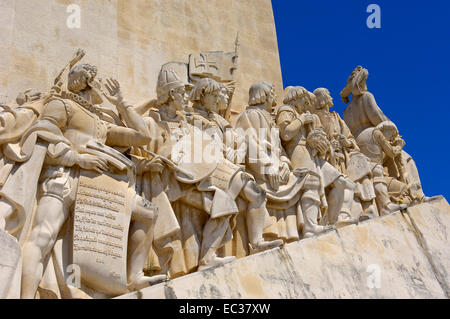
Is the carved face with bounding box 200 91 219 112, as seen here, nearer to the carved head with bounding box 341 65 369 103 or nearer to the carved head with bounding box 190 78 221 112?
the carved head with bounding box 190 78 221 112

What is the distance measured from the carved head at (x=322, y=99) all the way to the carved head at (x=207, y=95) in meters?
2.03

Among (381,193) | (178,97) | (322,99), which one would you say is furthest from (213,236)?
(322,99)

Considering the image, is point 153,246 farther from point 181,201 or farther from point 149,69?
point 149,69

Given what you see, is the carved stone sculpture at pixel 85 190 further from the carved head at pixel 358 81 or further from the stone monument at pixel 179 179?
the carved head at pixel 358 81

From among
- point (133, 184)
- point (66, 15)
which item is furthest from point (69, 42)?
point (133, 184)

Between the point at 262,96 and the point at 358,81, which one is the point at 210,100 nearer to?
the point at 262,96

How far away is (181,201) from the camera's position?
22.1 ft

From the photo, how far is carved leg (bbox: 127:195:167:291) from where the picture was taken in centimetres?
588

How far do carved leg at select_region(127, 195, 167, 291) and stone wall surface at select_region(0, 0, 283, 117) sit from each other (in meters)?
2.30

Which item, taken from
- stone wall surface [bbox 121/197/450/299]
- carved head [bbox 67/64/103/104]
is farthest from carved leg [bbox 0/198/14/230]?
carved head [bbox 67/64/103/104]

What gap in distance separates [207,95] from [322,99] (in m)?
2.22

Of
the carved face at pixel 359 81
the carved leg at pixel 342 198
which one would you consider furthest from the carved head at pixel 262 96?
the carved face at pixel 359 81

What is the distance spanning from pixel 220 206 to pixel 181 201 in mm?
413

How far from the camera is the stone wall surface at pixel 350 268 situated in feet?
16.8
